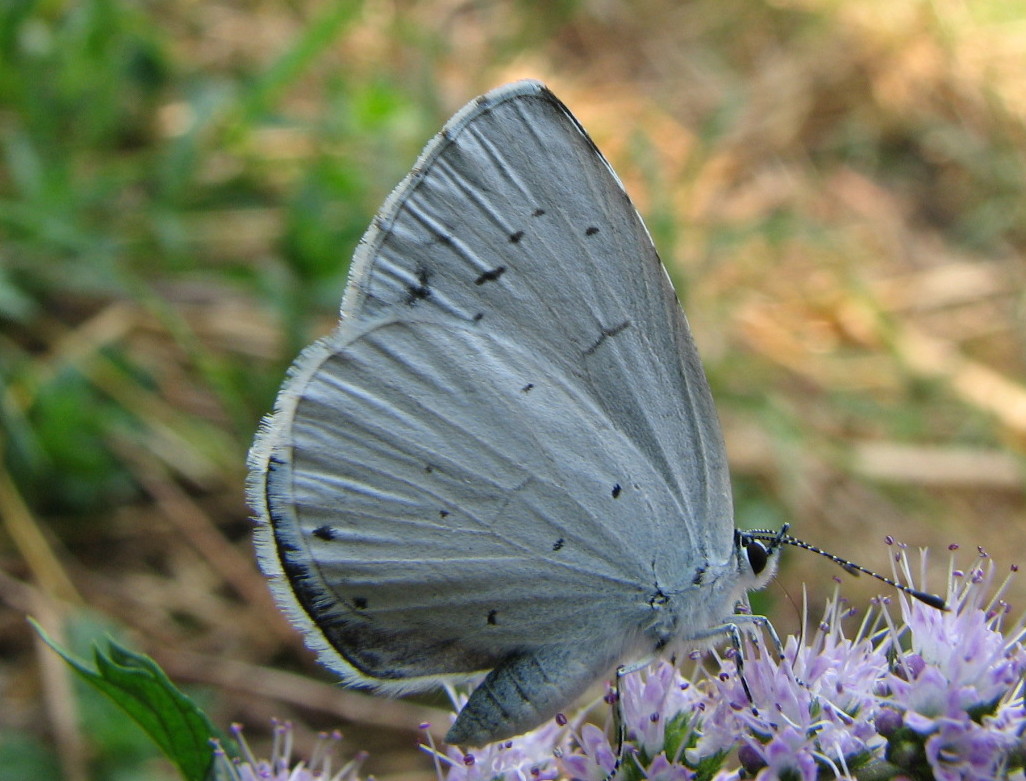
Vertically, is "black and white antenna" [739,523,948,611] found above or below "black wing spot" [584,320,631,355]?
below

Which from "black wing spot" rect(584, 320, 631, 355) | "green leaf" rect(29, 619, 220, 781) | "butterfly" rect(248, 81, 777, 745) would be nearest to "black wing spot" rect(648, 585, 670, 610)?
"butterfly" rect(248, 81, 777, 745)

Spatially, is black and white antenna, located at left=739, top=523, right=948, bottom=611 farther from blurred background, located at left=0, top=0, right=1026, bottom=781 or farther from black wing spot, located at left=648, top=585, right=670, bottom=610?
blurred background, located at left=0, top=0, right=1026, bottom=781

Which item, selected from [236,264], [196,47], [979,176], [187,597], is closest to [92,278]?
[236,264]

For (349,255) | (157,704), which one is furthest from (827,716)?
(349,255)

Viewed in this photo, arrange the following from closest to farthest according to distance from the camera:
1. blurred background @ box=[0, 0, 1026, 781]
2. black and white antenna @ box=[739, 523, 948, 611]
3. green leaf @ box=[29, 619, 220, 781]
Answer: green leaf @ box=[29, 619, 220, 781] < black and white antenna @ box=[739, 523, 948, 611] < blurred background @ box=[0, 0, 1026, 781]

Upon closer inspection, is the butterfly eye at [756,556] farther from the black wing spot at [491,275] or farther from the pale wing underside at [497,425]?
the black wing spot at [491,275]

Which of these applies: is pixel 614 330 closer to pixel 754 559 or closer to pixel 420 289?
pixel 420 289

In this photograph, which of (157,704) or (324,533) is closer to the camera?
(157,704)

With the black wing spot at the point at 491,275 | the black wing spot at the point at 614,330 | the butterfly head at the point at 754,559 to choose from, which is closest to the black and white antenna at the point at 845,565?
the butterfly head at the point at 754,559
